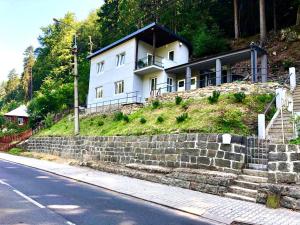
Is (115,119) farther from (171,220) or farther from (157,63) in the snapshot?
(171,220)

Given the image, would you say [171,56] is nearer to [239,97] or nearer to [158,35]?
[158,35]

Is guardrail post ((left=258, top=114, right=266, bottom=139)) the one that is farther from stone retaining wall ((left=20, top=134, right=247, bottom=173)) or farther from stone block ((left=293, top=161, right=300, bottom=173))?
stone block ((left=293, top=161, right=300, bottom=173))

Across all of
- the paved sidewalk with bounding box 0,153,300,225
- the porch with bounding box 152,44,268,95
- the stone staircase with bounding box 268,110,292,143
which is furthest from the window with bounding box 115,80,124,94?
the stone staircase with bounding box 268,110,292,143

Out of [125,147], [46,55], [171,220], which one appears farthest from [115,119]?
[46,55]

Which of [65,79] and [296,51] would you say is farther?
[65,79]

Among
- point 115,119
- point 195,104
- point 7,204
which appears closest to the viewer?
point 7,204

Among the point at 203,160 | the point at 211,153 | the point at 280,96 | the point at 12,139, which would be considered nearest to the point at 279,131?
the point at 280,96

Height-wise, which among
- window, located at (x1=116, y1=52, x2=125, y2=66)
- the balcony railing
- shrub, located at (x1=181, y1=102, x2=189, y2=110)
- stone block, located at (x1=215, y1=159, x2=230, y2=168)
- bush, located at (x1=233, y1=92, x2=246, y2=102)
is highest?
window, located at (x1=116, y1=52, x2=125, y2=66)

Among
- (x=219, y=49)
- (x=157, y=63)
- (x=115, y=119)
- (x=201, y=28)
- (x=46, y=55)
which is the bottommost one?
(x=115, y=119)

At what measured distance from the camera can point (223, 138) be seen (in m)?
12.1

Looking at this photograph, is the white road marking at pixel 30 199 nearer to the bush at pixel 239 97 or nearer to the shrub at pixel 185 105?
the shrub at pixel 185 105

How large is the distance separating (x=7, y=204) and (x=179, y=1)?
40.7m

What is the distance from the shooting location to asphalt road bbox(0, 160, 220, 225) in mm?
7078

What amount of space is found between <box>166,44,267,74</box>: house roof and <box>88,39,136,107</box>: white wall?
4.02 meters
